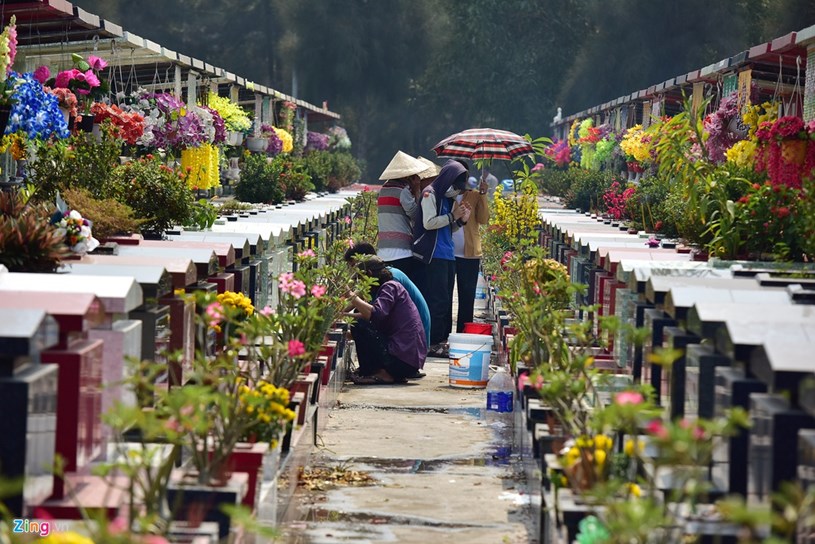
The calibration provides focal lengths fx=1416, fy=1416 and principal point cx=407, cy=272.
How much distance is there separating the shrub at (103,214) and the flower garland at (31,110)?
47 centimetres

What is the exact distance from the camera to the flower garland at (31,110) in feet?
26.6

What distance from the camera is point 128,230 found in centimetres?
875

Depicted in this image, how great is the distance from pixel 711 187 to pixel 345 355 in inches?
163

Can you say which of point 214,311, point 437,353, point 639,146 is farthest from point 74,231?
point 639,146

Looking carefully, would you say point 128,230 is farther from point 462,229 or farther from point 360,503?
point 462,229

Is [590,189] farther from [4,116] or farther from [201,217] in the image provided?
[4,116]

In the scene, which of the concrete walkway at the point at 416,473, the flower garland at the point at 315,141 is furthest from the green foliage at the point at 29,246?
the flower garland at the point at 315,141

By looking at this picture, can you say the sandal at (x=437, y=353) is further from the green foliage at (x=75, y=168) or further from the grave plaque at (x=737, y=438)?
the grave plaque at (x=737, y=438)

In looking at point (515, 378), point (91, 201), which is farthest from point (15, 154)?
point (515, 378)

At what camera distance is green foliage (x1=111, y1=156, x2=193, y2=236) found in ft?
A: 32.3

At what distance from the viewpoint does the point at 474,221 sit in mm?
13953

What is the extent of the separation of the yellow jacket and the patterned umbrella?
103 inches

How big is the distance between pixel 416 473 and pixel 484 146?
9.01 metres

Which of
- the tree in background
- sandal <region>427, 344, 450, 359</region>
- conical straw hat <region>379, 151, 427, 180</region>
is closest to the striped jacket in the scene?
conical straw hat <region>379, 151, 427, 180</region>
